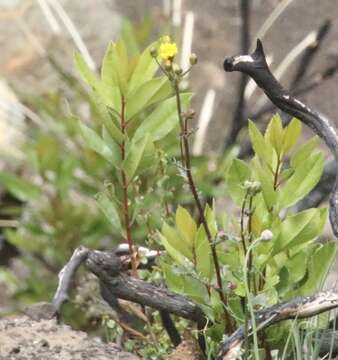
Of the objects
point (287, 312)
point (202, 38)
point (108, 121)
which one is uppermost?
point (202, 38)

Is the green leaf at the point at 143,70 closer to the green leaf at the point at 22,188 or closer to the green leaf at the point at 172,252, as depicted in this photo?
the green leaf at the point at 172,252

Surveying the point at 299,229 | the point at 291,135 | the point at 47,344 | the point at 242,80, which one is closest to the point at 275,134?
the point at 291,135

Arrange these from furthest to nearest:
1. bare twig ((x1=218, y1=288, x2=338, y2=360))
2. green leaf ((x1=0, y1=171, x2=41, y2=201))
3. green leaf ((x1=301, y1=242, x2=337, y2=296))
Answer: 1. green leaf ((x1=0, y1=171, x2=41, y2=201))
2. green leaf ((x1=301, y1=242, x2=337, y2=296))
3. bare twig ((x1=218, y1=288, x2=338, y2=360))

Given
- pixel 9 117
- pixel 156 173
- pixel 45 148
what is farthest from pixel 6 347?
pixel 9 117

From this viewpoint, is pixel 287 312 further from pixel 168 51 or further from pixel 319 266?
pixel 168 51

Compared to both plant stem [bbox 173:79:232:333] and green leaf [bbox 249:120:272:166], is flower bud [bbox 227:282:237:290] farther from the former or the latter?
green leaf [bbox 249:120:272:166]

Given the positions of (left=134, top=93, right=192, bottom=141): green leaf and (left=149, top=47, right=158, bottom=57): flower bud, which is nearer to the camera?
(left=149, top=47, right=158, bottom=57): flower bud

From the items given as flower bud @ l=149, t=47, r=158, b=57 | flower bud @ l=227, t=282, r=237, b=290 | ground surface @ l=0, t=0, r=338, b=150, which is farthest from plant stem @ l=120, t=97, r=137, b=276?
ground surface @ l=0, t=0, r=338, b=150
